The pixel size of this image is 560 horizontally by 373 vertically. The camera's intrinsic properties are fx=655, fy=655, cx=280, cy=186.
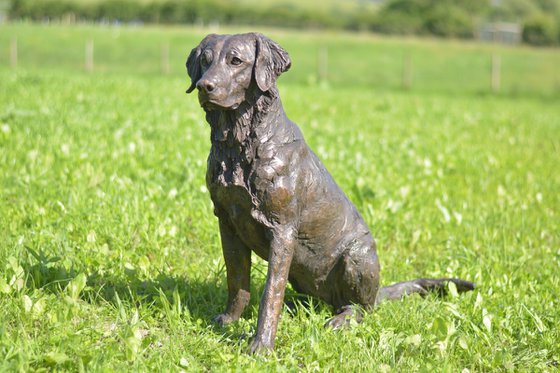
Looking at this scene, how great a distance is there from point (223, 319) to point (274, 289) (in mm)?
638

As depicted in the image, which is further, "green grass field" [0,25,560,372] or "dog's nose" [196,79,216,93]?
"green grass field" [0,25,560,372]

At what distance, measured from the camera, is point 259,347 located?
372 centimetres

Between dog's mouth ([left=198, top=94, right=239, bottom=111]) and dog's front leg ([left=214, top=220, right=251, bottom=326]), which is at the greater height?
dog's mouth ([left=198, top=94, right=239, bottom=111])

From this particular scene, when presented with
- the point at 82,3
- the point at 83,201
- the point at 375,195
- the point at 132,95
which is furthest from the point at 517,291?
the point at 82,3

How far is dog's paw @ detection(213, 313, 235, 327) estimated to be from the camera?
423cm

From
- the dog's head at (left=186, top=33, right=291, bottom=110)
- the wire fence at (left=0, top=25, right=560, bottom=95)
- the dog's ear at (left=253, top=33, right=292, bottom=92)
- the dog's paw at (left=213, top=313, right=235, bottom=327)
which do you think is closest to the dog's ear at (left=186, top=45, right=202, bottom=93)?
the dog's head at (left=186, top=33, right=291, bottom=110)

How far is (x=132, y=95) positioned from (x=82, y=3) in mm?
51957

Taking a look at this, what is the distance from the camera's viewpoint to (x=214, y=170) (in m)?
3.83

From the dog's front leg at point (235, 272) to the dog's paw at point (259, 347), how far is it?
51 centimetres

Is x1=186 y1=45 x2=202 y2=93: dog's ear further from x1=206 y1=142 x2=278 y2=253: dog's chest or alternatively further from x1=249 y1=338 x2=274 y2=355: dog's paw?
x1=249 y1=338 x2=274 y2=355: dog's paw

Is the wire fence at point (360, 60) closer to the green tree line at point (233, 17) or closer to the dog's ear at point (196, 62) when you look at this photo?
the green tree line at point (233, 17)

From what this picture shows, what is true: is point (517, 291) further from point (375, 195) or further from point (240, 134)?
point (240, 134)

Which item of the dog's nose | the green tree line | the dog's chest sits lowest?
the dog's chest

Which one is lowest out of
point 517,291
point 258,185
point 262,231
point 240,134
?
point 517,291
